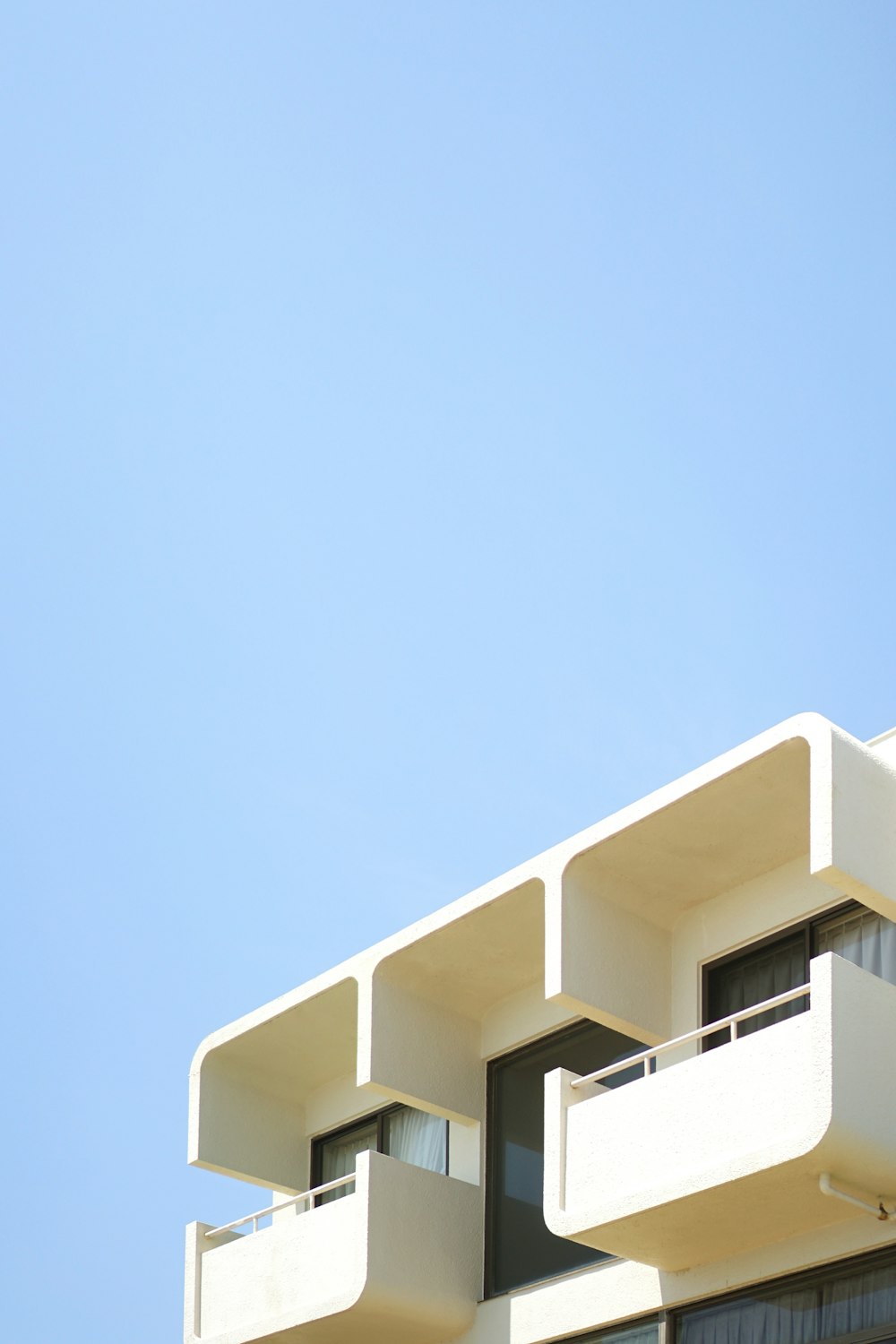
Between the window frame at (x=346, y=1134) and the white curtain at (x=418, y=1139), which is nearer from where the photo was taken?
the white curtain at (x=418, y=1139)

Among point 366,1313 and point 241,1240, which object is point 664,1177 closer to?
point 366,1313

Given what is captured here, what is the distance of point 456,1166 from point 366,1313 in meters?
1.79

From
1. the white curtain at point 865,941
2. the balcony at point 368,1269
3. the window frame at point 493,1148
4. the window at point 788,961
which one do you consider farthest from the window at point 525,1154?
the white curtain at point 865,941

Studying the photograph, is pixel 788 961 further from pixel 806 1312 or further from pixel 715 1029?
pixel 806 1312

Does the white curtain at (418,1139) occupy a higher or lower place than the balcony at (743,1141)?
higher

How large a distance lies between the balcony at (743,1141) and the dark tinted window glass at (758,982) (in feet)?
4.68

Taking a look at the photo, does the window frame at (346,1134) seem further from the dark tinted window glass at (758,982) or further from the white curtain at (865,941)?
the white curtain at (865,941)

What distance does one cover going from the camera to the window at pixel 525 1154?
50.4 ft

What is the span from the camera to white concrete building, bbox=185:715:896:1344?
39.8ft

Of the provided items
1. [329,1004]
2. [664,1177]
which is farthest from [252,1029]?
[664,1177]

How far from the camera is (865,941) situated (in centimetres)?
1364

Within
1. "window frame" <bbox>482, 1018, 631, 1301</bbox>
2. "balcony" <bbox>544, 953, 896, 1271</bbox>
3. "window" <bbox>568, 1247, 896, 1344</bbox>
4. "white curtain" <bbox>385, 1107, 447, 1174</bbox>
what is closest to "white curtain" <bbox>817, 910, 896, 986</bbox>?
"balcony" <bbox>544, 953, 896, 1271</bbox>

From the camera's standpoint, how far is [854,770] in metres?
12.5

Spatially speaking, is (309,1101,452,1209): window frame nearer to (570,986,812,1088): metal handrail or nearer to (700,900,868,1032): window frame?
(700,900,868,1032): window frame
